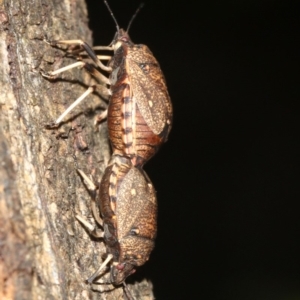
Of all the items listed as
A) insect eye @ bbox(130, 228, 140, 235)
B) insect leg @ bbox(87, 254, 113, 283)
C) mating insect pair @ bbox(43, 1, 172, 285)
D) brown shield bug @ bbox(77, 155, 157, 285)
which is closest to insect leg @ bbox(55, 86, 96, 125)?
mating insect pair @ bbox(43, 1, 172, 285)

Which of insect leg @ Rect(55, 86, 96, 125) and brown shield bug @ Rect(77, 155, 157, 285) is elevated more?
insect leg @ Rect(55, 86, 96, 125)

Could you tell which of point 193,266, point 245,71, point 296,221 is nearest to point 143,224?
point 193,266

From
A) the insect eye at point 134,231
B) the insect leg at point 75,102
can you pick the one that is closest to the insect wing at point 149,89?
the insect leg at point 75,102

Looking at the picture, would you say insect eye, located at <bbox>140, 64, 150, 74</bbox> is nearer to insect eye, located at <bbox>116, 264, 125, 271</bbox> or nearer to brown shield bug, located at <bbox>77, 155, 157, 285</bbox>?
brown shield bug, located at <bbox>77, 155, 157, 285</bbox>

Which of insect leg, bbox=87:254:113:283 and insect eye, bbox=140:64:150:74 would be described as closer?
insect leg, bbox=87:254:113:283

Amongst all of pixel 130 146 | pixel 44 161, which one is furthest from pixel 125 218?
pixel 44 161

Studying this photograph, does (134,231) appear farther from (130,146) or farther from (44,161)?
(44,161)

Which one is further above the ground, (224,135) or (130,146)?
(130,146)
